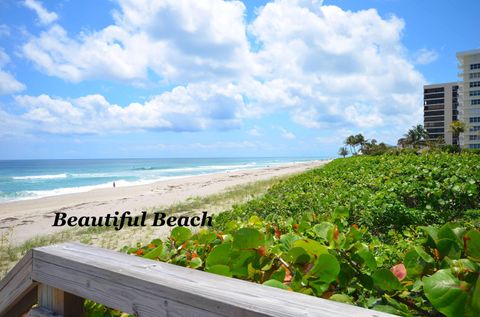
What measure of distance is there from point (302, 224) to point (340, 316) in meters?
1.18

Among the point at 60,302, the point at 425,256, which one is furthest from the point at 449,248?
the point at 60,302

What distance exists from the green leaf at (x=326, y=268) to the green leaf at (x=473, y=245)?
366mm

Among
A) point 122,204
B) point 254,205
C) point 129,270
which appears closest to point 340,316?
point 129,270

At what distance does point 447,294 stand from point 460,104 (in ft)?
312

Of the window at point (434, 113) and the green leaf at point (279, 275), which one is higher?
the window at point (434, 113)

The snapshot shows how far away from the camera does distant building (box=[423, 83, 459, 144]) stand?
93750 millimetres

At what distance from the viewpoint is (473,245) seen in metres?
0.98

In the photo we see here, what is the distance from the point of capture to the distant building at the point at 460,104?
69.9 metres

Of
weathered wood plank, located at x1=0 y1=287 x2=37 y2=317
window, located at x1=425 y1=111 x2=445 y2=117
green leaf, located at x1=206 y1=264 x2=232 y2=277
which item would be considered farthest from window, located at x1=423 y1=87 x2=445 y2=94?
weathered wood plank, located at x1=0 y1=287 x2=37 y2=317

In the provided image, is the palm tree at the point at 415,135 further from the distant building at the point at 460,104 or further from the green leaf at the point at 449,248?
the green leaf at the point at 449,248

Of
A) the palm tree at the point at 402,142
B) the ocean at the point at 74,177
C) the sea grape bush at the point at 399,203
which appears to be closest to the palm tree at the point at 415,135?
the palm tree at the point at 402,142

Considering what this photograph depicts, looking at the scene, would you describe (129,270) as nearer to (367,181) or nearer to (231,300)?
(231,300)

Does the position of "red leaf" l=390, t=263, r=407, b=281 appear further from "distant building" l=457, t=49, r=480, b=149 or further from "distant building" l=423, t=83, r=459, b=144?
"distant building" l=423, t=83, r=459, b=144

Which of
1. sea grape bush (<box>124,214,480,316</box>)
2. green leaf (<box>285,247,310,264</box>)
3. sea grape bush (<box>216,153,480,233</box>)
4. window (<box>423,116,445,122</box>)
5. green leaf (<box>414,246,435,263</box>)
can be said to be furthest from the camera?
window (<box>423,116,445,122</box>)
